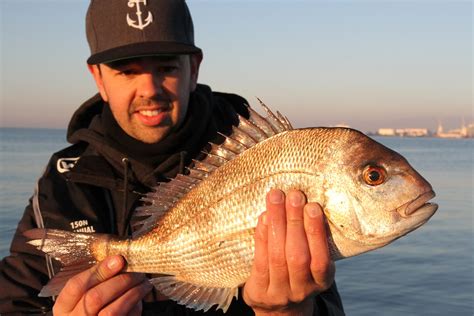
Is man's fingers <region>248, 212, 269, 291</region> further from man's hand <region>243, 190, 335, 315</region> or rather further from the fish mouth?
the fish mouth

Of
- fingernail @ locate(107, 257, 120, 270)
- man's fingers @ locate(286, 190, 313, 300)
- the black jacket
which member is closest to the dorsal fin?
fingernail @ locate(107, 257, 120, 270)

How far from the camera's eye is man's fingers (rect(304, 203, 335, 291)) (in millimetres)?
2812

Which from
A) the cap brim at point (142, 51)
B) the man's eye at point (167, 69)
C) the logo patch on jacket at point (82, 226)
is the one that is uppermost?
the cap brim at point (142, 51)

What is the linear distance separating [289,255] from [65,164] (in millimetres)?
2326

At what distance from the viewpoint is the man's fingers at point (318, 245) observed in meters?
2.81

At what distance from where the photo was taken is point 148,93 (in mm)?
4129

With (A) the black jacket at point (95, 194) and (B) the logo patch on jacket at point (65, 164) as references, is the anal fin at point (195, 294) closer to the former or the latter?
(A) the black jacket at point (95, 194)

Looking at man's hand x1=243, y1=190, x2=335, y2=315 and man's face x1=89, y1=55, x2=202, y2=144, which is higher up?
man's face x1=89, y1=55, x2=202, y2=144

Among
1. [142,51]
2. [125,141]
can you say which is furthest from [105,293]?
[142,51]

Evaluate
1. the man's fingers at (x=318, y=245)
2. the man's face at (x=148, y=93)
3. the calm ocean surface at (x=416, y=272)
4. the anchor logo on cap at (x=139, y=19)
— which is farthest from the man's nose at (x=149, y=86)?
the calm ocean surface at (x=416, y=272)

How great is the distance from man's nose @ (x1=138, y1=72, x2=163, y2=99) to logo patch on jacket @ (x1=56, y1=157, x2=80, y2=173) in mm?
892

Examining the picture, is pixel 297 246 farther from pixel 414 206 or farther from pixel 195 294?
pixel 195 294

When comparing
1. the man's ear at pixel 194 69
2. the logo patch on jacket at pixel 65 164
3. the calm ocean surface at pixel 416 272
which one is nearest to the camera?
the logo patch on jacket at pixel 65 164

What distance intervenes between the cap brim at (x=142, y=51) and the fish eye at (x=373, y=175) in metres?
1.82
